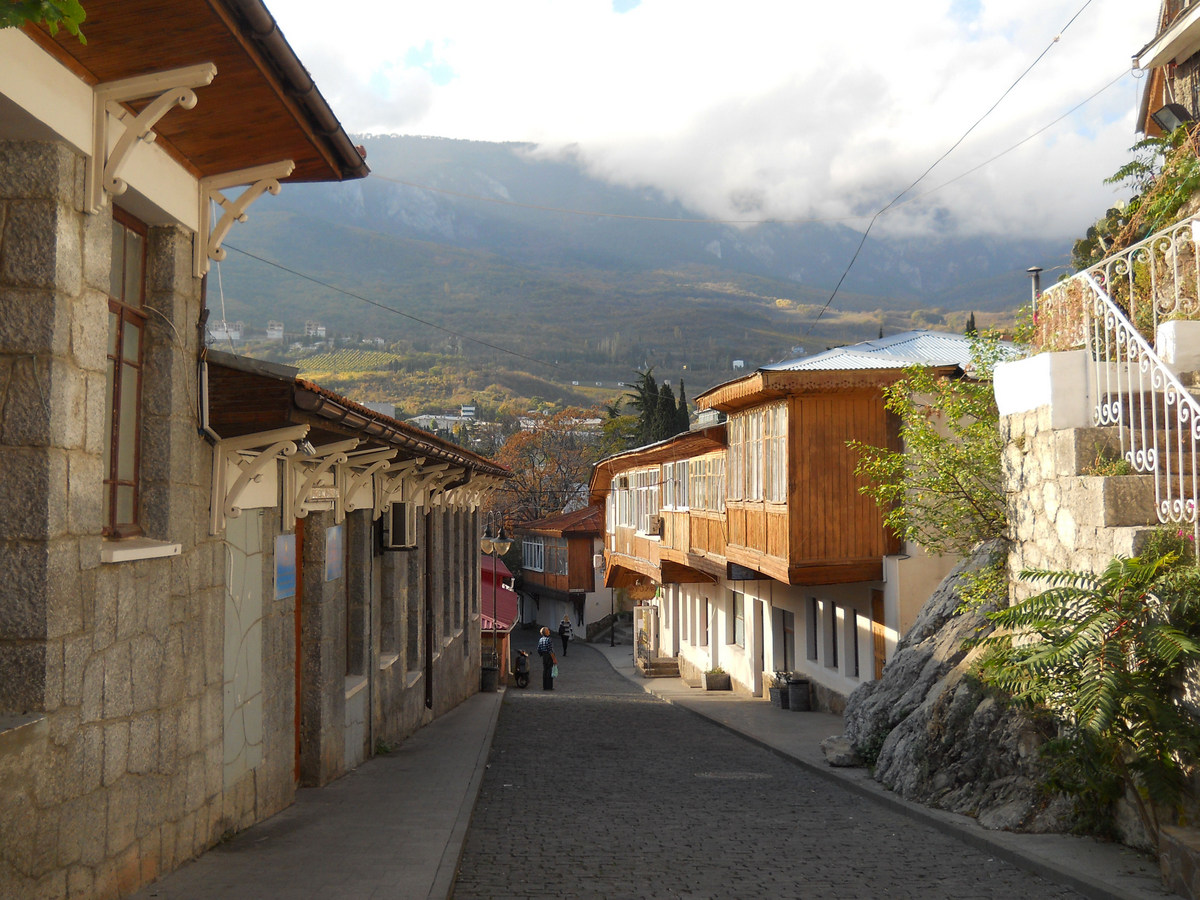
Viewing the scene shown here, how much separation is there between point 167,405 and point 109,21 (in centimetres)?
200

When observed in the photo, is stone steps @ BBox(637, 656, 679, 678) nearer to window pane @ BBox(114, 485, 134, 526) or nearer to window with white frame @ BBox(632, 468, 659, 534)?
window with white frame @ BBox(632, 468, 659, 534)

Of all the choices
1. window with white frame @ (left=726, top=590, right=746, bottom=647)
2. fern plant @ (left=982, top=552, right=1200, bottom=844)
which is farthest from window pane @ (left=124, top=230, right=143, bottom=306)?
window with white frame @ (left=726, top=590, right=746, bottom=647)

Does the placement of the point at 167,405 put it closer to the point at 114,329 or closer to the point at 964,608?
the point at 114,329

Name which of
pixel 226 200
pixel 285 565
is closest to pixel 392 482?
pixel 285 565

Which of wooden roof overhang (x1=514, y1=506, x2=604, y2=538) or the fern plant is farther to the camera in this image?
wooden roof overhang (x1=514, y1=506, x2=604, y2=538)

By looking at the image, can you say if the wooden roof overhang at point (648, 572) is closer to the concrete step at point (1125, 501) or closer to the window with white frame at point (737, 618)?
the window with white frame at point (737, 618)

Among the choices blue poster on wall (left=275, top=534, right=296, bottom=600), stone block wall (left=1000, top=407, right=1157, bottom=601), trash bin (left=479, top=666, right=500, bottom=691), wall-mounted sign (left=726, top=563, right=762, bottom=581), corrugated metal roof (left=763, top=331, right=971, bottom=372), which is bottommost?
trash bin (left=479, top=666, right=500, bottom=691)

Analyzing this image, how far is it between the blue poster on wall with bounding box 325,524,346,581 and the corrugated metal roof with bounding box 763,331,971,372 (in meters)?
7.29

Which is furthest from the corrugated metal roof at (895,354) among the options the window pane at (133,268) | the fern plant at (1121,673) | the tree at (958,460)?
the window pane at (133,268)

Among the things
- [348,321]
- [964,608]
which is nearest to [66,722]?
[964,608]

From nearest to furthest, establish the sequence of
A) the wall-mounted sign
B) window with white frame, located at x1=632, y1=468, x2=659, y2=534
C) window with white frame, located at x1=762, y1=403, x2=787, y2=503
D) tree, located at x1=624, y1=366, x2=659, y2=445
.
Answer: window with white frame, located at x1=762, y1=403, x2=787, y2=503
the wall-mounted sign
window with white frame, located at x1=632, y1=468, x2=659, y2=534
tree, located at x1=624, y1=366, x2=659, y2=445

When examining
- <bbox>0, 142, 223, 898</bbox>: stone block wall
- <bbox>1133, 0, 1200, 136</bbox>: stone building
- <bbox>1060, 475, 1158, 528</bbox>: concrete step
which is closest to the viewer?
<bbox>0, 142, 223, 898</bbox>: stone block wall

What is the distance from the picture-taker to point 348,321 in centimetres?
14362

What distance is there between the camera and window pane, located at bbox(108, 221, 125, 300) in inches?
209
